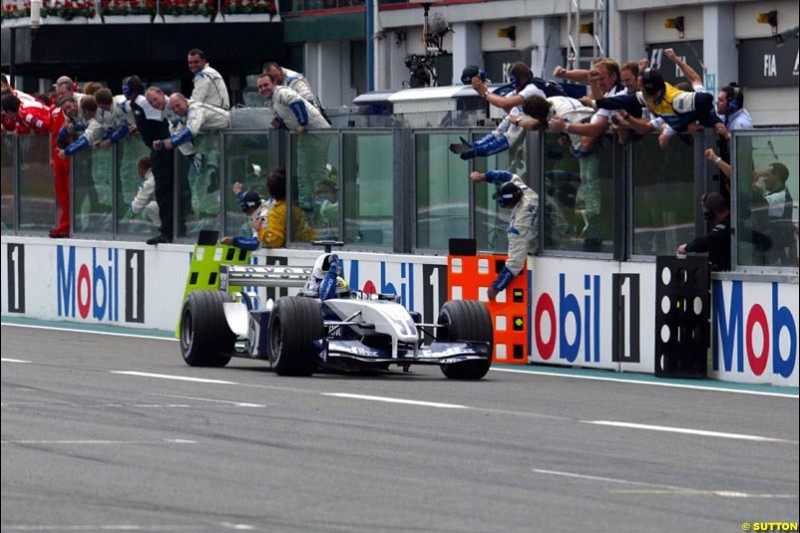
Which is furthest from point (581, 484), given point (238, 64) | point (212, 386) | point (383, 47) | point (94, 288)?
point (238, 64)

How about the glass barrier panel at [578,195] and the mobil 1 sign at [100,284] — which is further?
the mobil 1 sign at [100,284]

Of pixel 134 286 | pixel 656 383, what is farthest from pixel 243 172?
pixel 656 383

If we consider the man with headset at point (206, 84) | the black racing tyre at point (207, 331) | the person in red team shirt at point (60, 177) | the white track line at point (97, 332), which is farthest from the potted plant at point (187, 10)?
the black racing tyre at point (207, 331)

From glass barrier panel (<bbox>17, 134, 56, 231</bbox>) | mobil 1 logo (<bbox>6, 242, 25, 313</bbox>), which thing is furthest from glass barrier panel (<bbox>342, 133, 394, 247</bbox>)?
mobil 1 logo (<bbox>6, 242, 25, 313</bbox>)

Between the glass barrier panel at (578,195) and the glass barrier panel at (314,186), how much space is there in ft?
10.6

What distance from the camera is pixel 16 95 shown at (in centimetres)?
2627

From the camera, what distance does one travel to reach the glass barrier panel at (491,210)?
2019cm

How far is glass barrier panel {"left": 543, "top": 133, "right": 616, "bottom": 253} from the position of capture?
755 inches

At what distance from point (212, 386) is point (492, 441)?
13.4 ft

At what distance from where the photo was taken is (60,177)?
2594 centimetres

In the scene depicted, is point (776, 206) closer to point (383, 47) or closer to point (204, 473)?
point (204, 473)

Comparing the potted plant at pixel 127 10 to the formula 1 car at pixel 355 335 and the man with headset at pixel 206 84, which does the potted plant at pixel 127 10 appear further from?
the formula 1 car at pixel 355 335

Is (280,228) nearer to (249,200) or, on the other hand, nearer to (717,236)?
(249,200)

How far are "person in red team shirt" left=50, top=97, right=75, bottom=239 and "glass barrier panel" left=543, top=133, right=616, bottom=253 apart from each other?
317 inches
